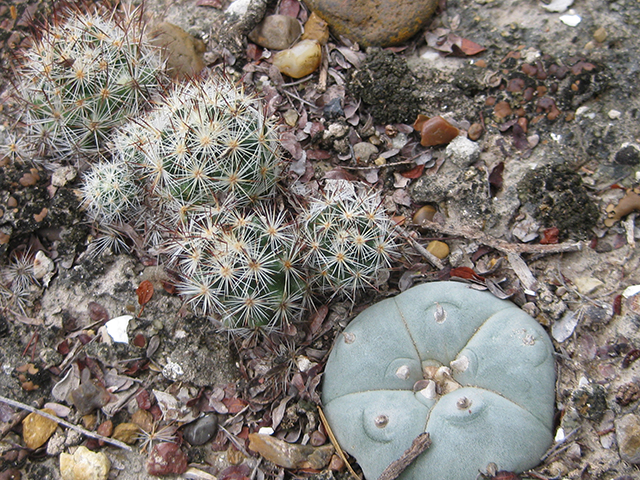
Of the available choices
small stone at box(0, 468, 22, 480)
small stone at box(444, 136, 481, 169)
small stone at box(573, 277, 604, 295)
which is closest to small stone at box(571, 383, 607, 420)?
small stone at box(573, 277, 604, 295)

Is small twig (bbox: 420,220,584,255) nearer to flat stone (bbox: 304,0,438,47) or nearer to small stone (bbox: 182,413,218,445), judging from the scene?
flat stone (bbox: 304,0,438,47)

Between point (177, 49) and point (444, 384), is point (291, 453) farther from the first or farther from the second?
point (177, 49)

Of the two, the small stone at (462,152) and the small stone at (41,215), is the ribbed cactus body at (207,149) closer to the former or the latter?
the small stone at (41,215)

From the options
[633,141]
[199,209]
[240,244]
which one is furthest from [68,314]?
[633,141]

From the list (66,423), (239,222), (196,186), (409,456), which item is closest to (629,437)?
(409,456)

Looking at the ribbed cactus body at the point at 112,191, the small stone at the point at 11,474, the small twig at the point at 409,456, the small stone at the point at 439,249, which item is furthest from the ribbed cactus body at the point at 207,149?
the small stone at the point at 11,474

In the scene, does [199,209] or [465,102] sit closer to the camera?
[199,209]

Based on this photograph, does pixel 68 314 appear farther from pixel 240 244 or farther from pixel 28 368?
pixel 240 244
